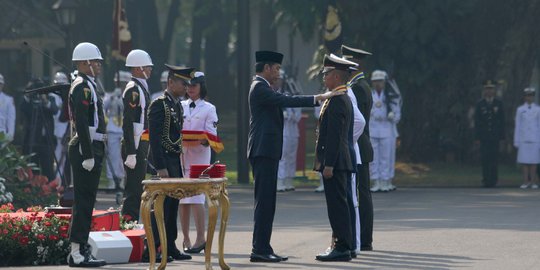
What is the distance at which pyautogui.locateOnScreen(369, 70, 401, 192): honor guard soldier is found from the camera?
25672mm

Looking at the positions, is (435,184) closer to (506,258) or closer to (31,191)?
(31,191)

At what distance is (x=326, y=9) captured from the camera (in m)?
30.3

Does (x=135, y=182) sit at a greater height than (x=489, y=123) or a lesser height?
lesser

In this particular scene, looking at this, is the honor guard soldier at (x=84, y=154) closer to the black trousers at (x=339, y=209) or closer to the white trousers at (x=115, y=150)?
the black trousers at (x=339, y=209)

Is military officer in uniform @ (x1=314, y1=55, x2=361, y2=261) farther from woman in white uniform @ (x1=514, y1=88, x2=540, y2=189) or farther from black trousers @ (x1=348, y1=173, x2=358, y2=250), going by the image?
woman in white uniform @ (x1=514, y1=88, x2=540, y2=189)

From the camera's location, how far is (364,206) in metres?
15.7

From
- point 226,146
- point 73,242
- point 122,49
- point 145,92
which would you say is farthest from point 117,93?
point 226,146

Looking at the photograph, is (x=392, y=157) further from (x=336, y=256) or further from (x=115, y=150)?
(x=336, y=256)

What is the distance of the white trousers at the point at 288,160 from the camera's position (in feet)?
85.3

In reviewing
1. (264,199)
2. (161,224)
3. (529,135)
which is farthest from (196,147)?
(529,135)

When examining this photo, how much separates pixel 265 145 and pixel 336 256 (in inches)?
49.1

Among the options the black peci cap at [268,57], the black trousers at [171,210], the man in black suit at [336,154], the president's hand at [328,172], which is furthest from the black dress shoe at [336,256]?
the black peci cap at [268,57]

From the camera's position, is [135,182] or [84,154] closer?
[84,154]

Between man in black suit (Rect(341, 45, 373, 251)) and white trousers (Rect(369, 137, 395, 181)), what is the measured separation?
31.0 feet
